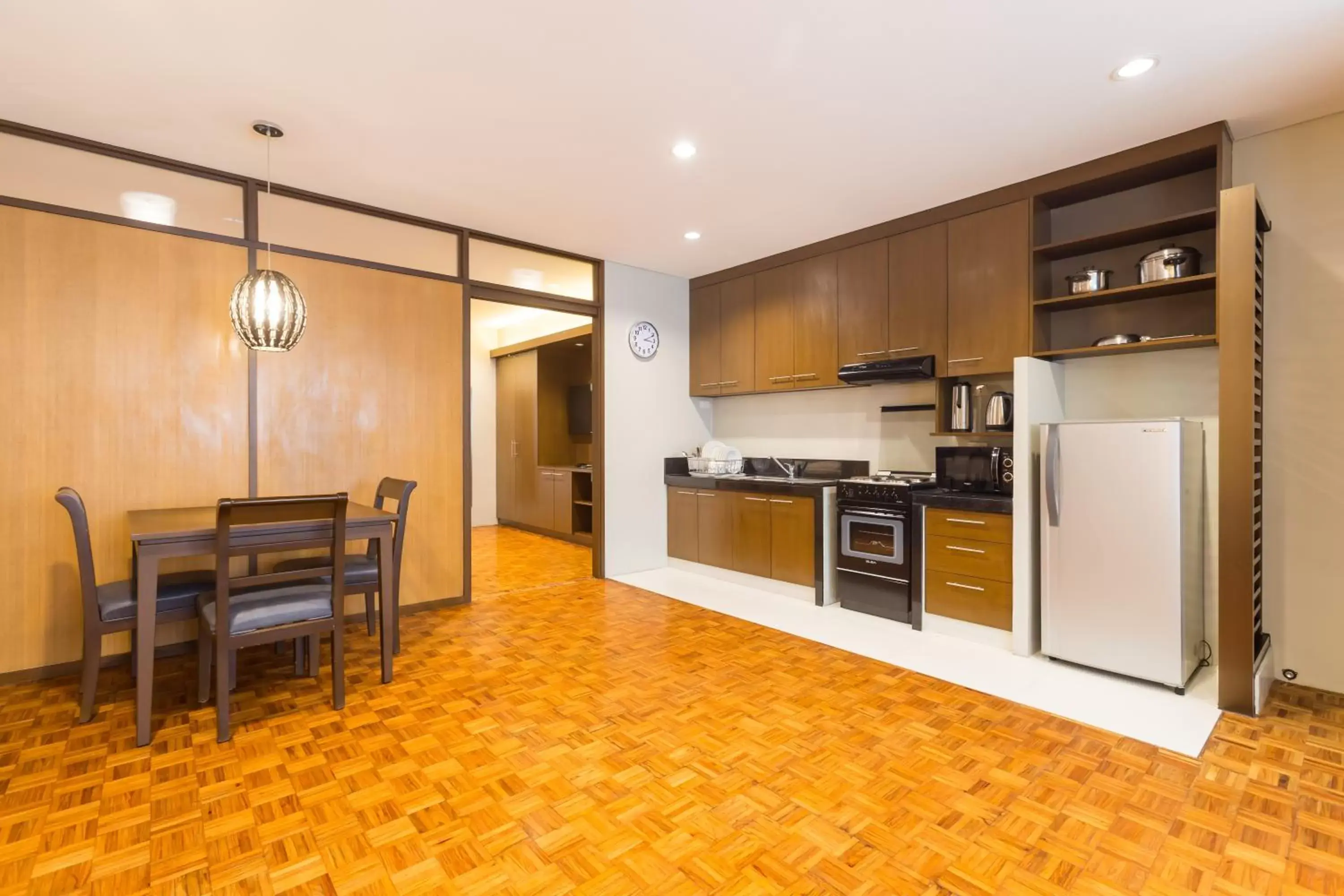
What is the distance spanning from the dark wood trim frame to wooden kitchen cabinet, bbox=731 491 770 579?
77.8 inches

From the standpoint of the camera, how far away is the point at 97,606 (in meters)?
2.52

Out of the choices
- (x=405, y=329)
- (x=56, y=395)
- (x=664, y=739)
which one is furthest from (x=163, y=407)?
(x=664, y=739)

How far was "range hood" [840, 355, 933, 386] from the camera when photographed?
3.96 m

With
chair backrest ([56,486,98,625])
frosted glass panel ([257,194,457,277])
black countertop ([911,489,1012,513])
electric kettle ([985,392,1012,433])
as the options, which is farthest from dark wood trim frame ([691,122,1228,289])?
chair backrest ([56,486,98,625])

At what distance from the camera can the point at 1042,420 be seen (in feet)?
11.4

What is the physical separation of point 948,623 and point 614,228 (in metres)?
3.46

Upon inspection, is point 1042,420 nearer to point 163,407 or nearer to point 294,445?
point 294,445

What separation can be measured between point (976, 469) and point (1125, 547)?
0.98m

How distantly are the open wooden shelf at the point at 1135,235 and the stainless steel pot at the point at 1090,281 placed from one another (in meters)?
0.15

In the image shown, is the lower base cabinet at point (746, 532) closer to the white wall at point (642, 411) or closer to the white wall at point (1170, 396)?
the white wall at point (642, 411)

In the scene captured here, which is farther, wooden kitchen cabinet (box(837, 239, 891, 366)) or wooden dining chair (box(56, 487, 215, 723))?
wooden kitchen cabinet (box(837, 239, 891, 366))

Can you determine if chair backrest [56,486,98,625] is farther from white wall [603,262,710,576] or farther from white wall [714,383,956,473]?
white wall [714,383,956,473]

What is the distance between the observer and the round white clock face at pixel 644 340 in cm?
541

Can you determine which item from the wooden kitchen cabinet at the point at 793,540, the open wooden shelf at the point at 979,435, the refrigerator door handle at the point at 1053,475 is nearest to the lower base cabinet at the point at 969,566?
the refrigerator door handle at the point at 1053,475
